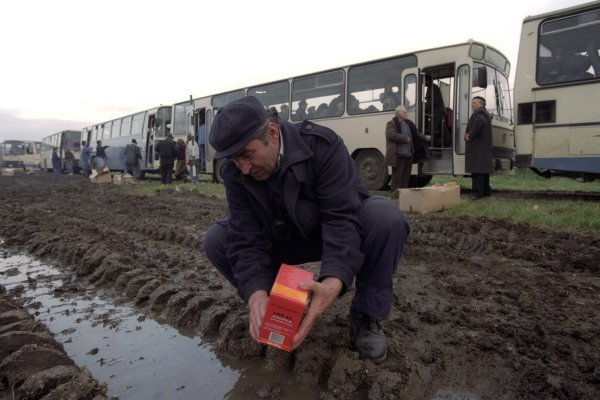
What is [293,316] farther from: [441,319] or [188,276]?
[188,276]

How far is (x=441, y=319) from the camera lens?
2.52 meters

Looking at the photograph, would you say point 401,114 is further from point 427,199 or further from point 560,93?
point 560,93

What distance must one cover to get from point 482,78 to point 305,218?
688cm

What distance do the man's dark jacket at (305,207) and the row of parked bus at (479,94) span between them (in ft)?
14.4

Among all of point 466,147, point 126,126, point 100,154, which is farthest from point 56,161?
point 466,147

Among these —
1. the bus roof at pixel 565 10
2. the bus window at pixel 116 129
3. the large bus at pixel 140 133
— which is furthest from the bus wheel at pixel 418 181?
the bus window at pixel 116 129

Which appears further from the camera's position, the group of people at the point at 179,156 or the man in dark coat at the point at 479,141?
the group of people at the point at 179,156

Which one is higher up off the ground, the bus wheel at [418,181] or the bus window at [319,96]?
the bus window at [319,96]

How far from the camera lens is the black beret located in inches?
69.7

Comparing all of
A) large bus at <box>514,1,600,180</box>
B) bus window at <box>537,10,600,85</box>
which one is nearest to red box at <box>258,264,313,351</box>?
large bus at <box>514,1,600,180</box>

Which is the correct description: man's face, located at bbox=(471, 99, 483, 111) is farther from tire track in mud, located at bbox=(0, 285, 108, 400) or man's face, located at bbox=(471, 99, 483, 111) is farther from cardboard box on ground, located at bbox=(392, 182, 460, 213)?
tire track in mud, located at bbox=(0, 285, 108, 400)

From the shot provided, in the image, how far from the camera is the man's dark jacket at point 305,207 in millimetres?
1874

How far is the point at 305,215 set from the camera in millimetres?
2023

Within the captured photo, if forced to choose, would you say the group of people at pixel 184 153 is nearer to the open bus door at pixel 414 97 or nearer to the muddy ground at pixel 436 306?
the open bus door at pixel 414 97
